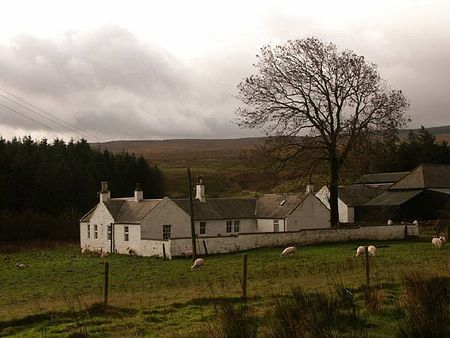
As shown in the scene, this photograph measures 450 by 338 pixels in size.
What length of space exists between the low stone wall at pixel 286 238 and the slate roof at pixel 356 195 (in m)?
33.9

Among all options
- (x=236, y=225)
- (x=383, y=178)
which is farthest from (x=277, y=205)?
(x=383, y=178)

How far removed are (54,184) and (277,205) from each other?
42613 mm

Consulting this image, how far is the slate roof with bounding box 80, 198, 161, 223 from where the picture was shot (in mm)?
48156

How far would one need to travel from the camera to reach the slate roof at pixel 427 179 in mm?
68312

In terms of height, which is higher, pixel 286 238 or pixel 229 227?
pixel 229 227

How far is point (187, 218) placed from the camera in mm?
48656

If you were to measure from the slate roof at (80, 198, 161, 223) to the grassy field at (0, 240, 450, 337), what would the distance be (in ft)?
15.8

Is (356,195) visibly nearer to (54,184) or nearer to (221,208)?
(221,208)

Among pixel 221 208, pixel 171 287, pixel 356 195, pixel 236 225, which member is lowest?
pixel 171 287

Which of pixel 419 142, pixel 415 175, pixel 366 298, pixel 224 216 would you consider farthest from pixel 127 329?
pixel 419 142

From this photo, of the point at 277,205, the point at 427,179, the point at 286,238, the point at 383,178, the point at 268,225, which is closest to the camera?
the point at 286,238

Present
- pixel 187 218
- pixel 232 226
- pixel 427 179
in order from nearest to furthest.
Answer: pixel 187 218 → pixel 232 226 → pixel 427 179

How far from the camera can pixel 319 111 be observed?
45.0 metres

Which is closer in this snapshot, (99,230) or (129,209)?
(129,209)
